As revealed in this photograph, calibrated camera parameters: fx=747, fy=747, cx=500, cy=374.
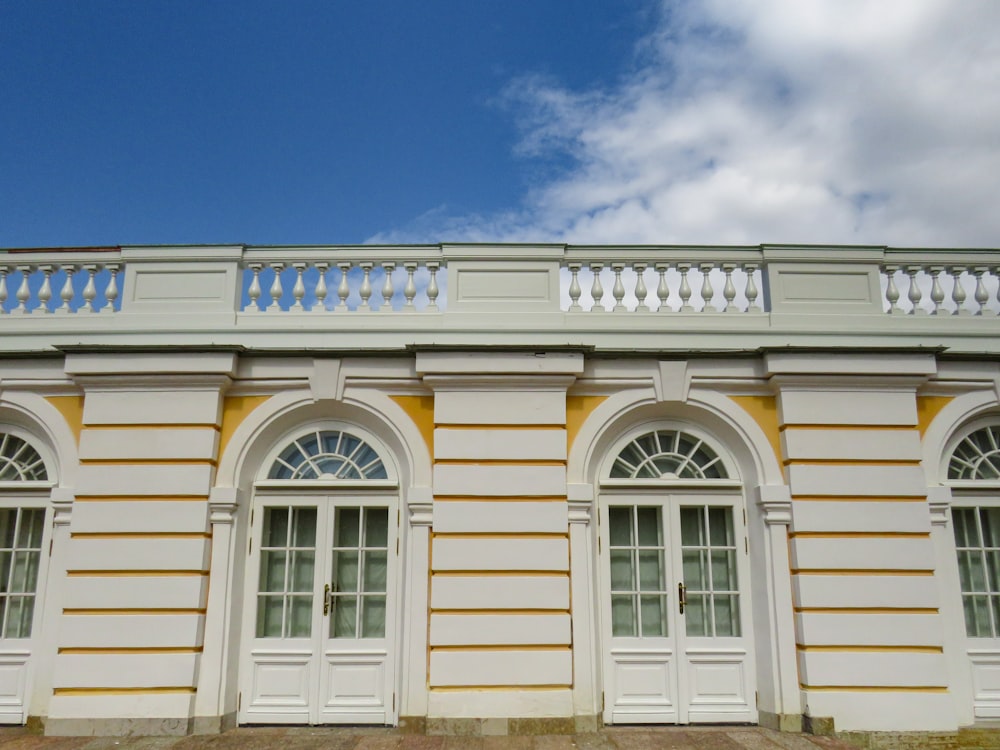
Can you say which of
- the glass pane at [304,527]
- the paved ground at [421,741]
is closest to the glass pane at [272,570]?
the glass pane at [304,527]

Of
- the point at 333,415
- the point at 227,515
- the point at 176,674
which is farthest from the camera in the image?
the point at 333,415

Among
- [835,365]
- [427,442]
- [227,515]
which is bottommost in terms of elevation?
[227,515]

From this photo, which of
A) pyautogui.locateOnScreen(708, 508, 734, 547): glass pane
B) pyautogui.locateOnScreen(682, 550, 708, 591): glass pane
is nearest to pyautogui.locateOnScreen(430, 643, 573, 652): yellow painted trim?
pyautogui.locateOnScreen(682, 550, 708, 591): glass pane

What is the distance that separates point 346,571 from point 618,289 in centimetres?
391

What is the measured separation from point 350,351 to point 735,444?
12.8ft

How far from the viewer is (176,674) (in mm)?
6578

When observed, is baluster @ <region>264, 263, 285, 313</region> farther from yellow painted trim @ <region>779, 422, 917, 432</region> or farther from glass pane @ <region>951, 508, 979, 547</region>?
glass pane @ <region>951, 508, 979, 547</region>

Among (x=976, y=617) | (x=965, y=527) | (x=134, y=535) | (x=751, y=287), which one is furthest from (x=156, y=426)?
(x=976, y=617)

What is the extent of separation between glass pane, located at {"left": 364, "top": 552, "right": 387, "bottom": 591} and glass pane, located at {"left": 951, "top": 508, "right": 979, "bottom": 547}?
5584 millimetres

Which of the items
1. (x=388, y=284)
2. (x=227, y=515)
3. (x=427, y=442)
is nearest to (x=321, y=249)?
(x=388, y=284)

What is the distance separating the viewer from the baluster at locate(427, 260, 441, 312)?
762 cm

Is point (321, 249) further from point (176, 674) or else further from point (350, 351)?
point (176, 674)

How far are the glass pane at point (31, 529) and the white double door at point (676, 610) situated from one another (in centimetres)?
552

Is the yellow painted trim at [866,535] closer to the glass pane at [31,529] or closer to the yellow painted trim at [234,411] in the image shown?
the yellow painted trim at [234,411]
